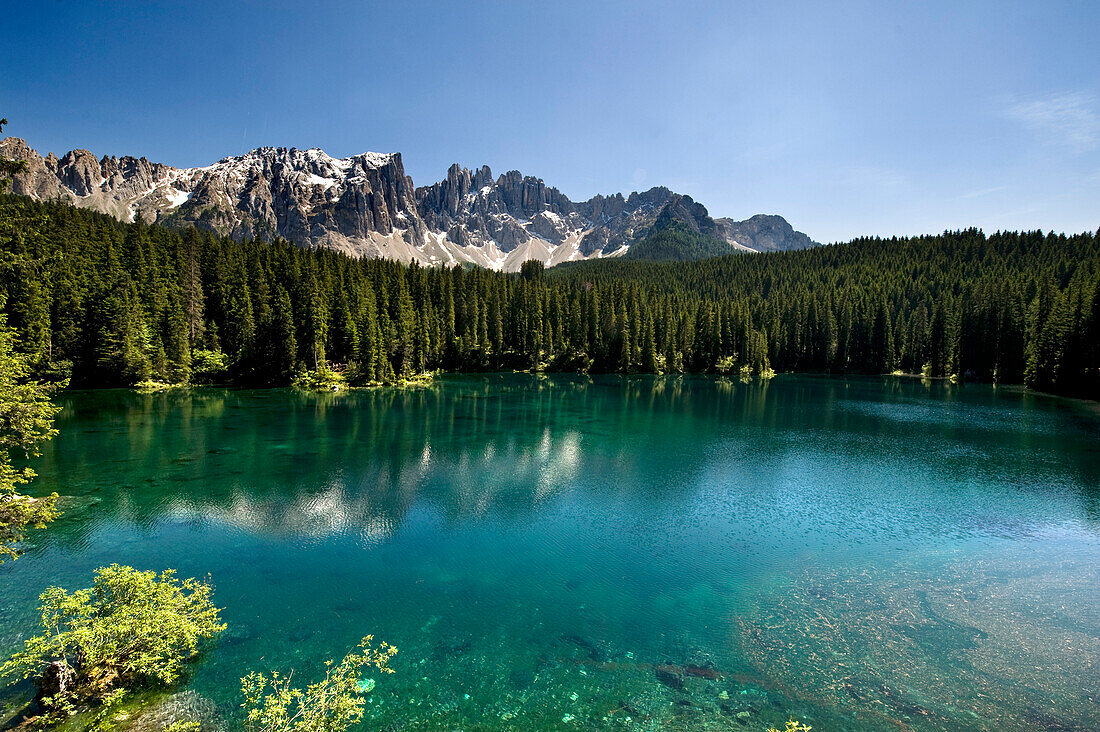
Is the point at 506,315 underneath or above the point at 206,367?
above

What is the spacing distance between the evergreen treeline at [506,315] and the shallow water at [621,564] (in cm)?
3437

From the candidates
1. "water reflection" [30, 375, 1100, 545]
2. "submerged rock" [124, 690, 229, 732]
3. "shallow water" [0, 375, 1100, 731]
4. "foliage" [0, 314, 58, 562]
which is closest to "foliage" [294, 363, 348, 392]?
"water reflection" [30, 375, 1100, 545]

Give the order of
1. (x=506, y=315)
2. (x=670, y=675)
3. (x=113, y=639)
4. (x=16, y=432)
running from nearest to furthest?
(x=113, y=639) → (x=16, y=432) → (x=670, y=675) → (x=506, y=315)

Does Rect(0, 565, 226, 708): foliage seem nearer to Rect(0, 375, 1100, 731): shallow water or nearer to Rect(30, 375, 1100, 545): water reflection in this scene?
Rect(0, 375, 1100, 731): shallow water

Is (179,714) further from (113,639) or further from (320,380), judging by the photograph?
(320,380)

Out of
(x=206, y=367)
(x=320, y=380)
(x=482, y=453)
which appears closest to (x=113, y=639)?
(x=482, y=453)

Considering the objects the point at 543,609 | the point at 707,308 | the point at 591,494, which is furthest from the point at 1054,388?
the point at 543,609

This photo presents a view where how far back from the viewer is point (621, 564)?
70.6ft

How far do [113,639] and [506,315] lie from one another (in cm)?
10595

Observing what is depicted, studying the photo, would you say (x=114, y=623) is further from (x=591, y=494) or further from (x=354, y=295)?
(x=354, y=295)

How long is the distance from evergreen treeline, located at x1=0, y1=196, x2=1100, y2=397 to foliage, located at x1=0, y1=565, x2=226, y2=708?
61559 millimetres

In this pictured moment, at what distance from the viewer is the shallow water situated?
1355 centimetres

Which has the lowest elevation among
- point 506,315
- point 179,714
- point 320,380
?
point 179,714

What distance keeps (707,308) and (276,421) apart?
94.5m
